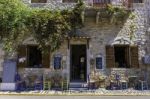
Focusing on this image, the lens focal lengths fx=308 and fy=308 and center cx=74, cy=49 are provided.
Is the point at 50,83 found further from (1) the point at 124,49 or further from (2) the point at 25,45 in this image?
(1) the point at 124,49

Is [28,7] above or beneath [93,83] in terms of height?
above

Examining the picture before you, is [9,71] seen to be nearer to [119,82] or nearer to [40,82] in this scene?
[40,82]

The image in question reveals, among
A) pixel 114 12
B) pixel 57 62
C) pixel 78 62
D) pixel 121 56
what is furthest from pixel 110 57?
pixel 57 62

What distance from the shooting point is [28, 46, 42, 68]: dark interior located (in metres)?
18.3

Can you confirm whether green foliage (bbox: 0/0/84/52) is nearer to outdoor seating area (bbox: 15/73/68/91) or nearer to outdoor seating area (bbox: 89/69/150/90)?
outdoor seating area (bbox: 15/73/68/91)

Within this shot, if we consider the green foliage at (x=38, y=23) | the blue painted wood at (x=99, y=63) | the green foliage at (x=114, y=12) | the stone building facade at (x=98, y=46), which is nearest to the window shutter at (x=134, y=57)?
the stone building facade at (x=98, y=46)

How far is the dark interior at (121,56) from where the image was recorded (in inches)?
721

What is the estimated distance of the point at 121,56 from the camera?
18453mm

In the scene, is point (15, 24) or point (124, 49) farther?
point (124, 49)

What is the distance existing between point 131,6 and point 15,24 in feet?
22.4

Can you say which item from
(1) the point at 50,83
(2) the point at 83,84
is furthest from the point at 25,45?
(2) the point at 83,84

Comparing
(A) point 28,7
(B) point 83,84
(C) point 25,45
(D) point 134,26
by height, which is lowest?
(B) point 83,84

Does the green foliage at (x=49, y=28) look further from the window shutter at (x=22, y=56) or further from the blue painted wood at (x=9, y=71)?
the blue painted wood at (x=9, y=71)

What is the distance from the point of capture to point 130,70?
17.9 meters
